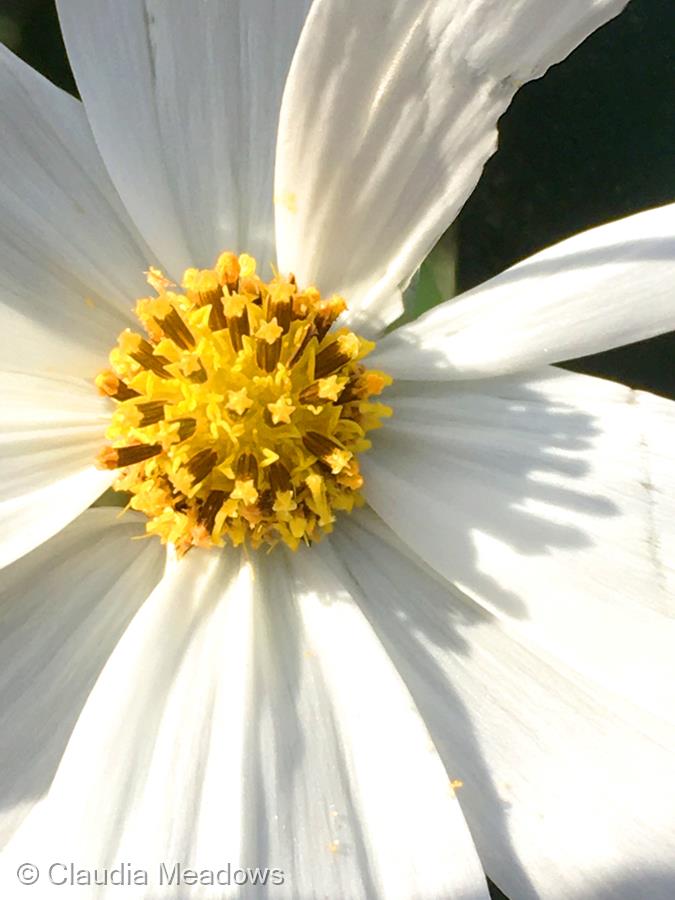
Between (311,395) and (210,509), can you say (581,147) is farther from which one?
(210,509)

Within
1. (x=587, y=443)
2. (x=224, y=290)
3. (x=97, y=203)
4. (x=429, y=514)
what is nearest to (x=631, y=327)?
(x=587, y=443)

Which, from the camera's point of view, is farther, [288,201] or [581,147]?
[581,147]

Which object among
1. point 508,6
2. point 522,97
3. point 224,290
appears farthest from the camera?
point 522,97

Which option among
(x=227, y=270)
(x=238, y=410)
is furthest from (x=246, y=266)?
Answer: (x=238, y=410)

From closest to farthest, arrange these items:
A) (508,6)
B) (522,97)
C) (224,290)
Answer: (508,6) → (224,290) → (522,97)

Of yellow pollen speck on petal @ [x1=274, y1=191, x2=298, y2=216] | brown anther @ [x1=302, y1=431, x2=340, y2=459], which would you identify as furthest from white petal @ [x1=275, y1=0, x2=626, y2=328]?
brown anther @ [x1=302, y1=431, x2=340, y2=459]

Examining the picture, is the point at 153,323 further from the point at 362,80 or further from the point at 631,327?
the point at 631,327

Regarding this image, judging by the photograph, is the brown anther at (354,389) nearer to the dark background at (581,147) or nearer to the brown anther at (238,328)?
the brown anther at (238,328)
